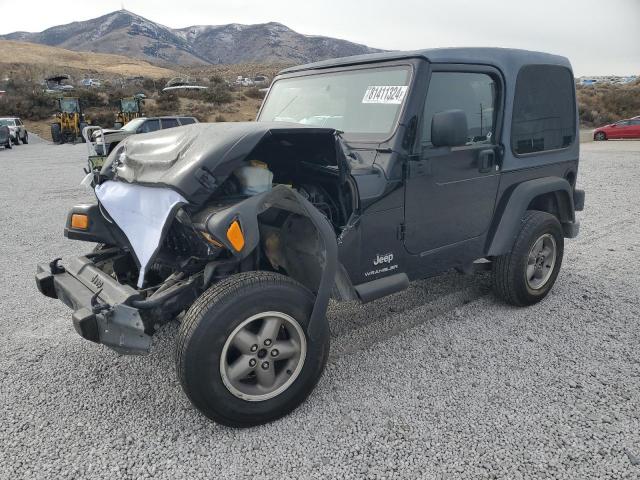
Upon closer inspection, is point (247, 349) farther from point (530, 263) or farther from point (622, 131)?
point (622, 131)

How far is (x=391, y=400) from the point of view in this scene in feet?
9.07

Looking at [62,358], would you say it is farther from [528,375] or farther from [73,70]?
[73,70]

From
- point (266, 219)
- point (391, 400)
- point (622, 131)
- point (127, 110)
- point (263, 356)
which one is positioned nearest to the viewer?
point (263, 356)

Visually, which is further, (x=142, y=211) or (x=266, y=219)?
(x=266, y=219)

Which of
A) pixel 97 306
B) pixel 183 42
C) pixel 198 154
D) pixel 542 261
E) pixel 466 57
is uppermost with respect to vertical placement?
pixel 183 42

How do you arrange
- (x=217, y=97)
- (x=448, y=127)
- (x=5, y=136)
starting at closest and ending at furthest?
(x=448, y=127), (x=5, y=136), (x=217, y=97)

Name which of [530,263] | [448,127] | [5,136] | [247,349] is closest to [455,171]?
[448,127]

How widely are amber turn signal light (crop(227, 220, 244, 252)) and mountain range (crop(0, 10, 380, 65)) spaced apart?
158821 mm

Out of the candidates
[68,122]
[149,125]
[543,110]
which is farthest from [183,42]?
[543,110]

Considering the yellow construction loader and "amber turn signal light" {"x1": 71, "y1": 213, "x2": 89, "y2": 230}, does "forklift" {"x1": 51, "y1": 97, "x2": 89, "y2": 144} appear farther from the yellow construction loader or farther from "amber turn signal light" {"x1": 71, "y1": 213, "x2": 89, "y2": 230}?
"amber turn signal light" {"x1": 71, "y1": 213, "x2": 89, "y2": 230}

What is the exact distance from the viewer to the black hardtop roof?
10.4 ft

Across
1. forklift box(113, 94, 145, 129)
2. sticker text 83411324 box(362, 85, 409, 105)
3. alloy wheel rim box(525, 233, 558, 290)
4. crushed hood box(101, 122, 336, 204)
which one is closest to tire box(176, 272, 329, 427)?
crushed hood box(101, 122, 336, 204)

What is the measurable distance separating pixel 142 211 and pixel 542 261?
3.36 m

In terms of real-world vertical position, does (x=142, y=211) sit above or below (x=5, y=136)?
above
